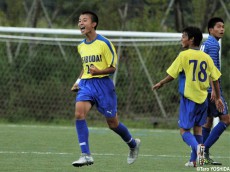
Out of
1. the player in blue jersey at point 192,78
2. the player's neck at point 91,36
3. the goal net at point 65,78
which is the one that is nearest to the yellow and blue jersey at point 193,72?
the player in blue jersey at point 192,78

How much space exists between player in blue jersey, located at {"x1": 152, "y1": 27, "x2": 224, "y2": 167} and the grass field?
1.91 ft

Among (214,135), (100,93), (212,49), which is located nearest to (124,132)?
(100,93)

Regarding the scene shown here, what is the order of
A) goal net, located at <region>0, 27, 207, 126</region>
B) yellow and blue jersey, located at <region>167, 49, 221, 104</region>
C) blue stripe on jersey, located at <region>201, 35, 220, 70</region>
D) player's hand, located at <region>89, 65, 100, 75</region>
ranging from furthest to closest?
goal net, located at <region>0, 27, 207, 126</region> → blue stripe on jersey, located at <region>201, 35, 220, 70</region> → yellow and blue jersey, located at <region>167, 49, 221, 104</region> → player's hand, located at <region>89, 65, 100, 75</region>

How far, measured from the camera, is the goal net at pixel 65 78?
18.7m

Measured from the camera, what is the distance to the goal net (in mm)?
18688

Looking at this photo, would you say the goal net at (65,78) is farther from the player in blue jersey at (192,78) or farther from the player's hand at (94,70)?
the player's hand at (94,70)

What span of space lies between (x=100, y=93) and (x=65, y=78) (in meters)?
9.71

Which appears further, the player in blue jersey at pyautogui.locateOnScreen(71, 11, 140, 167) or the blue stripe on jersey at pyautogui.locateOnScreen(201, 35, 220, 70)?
the blue stripe on jersey at pyautogui.locateOnScreen(201, 35, 220, 70)

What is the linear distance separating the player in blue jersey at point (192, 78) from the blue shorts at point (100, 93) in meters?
0.72

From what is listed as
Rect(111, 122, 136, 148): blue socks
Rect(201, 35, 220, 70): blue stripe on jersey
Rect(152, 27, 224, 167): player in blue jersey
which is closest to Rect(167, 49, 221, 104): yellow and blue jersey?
Rect(152, 27, 224, 167): player in blue jersey

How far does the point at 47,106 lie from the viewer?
18.9m

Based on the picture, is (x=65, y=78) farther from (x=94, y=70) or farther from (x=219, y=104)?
(x=94, y=70)

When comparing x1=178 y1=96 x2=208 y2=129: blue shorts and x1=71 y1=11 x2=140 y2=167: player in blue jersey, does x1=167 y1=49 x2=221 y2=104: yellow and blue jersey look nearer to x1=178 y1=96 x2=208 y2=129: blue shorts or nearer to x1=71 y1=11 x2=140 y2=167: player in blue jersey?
x1=178 y1=96 x2=208 y2=129: blue shorts

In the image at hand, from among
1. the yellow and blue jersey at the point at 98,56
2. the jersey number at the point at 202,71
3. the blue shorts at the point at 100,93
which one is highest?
the yellow and blue jersey at the point at 98,56
